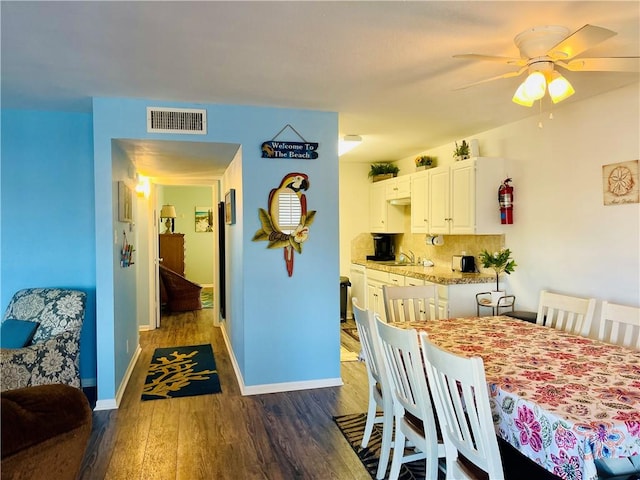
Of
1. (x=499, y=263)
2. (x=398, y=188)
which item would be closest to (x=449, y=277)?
(x=499, y=263)

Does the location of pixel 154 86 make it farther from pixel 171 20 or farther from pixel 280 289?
pixel 280 289

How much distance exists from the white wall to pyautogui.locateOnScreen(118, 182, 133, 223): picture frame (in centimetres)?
359

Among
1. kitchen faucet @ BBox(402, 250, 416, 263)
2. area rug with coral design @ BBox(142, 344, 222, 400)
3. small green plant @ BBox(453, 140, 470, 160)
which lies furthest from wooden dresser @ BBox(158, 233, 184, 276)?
small green plant @ BBox(453, 140, 470, 160)

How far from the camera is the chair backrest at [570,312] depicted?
8.90 ft

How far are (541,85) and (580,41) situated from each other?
27 centimetres

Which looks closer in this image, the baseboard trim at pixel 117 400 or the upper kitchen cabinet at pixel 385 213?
the baseboard trim at pixel 117 400

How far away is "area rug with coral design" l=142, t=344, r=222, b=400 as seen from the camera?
380cm

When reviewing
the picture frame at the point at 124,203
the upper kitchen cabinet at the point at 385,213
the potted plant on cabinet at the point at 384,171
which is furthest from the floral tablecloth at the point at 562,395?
the potted plant on cabinet at the point at 384,171

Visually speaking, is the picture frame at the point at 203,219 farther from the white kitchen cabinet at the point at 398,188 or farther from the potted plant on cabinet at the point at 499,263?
the potted plant on cabinet at the point at 499,263

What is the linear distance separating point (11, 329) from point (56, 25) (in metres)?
2.22

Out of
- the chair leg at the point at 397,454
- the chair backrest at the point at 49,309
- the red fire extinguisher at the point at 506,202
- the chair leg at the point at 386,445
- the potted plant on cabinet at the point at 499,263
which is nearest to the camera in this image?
the chair leg at the point at 397,454

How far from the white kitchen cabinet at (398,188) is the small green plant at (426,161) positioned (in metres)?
0.22

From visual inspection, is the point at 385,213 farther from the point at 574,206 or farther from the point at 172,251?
the point at 172,251

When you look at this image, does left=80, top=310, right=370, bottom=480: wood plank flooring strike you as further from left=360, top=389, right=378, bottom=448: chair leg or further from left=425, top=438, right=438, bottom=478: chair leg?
left=425, top=438, right=438, bottom=478: chair leg
